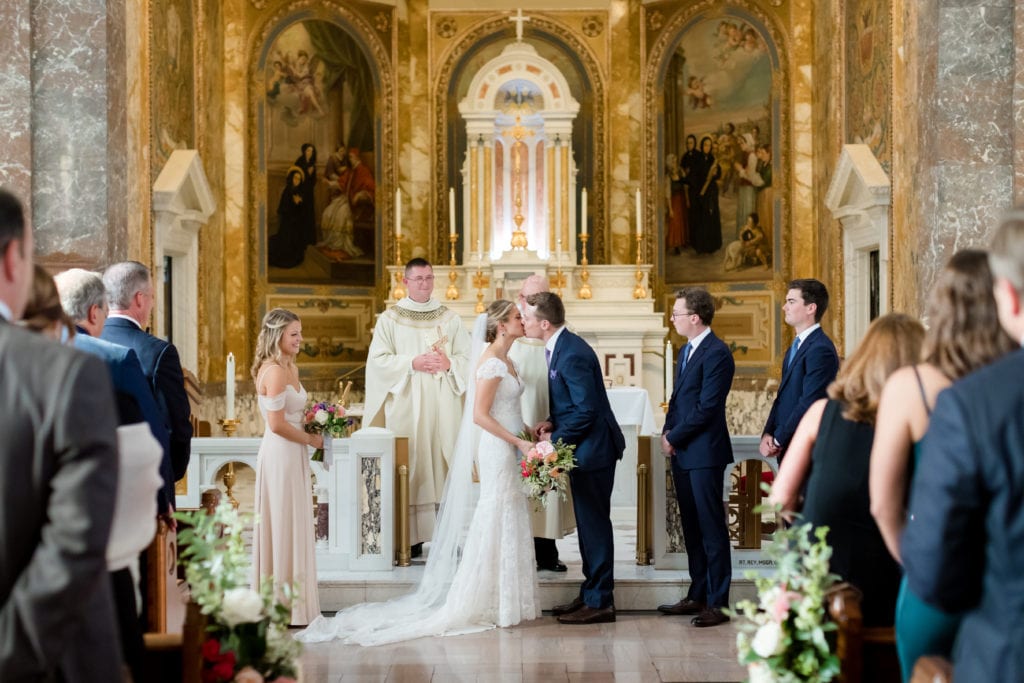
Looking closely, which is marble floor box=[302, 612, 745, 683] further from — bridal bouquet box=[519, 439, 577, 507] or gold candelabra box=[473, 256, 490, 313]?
gold candelabra box=[473, 256, 490, 313]

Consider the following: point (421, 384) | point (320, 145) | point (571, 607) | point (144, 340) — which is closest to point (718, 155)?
point (320, 145)

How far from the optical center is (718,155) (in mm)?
15000

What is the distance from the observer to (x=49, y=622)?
2447mm

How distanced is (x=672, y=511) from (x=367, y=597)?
1967mm

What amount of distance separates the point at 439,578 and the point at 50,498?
4549mm

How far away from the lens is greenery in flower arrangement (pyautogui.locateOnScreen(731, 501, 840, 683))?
3.43m

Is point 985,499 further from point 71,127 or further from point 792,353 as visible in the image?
point 71,127

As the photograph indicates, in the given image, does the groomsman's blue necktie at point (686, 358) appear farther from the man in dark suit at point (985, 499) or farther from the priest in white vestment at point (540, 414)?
the man in dark suit at point (985, 499)

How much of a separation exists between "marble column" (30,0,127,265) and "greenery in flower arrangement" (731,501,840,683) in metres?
6.53

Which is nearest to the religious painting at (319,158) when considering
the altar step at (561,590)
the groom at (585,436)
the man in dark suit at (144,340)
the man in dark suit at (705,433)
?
the altar step at (561,590)

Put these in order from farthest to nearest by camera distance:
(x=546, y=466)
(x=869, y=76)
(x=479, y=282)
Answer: (x=479, y=282), (x=869, y=76), (x=546, y=466)

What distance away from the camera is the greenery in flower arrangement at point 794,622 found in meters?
3.43

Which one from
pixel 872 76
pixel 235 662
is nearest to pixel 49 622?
pixel 235 662

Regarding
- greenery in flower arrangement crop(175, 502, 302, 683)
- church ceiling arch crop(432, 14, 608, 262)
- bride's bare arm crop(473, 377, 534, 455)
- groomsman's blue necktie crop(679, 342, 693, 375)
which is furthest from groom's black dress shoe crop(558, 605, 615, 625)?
church ceiling arch crop(432, 14, 608, 262)
